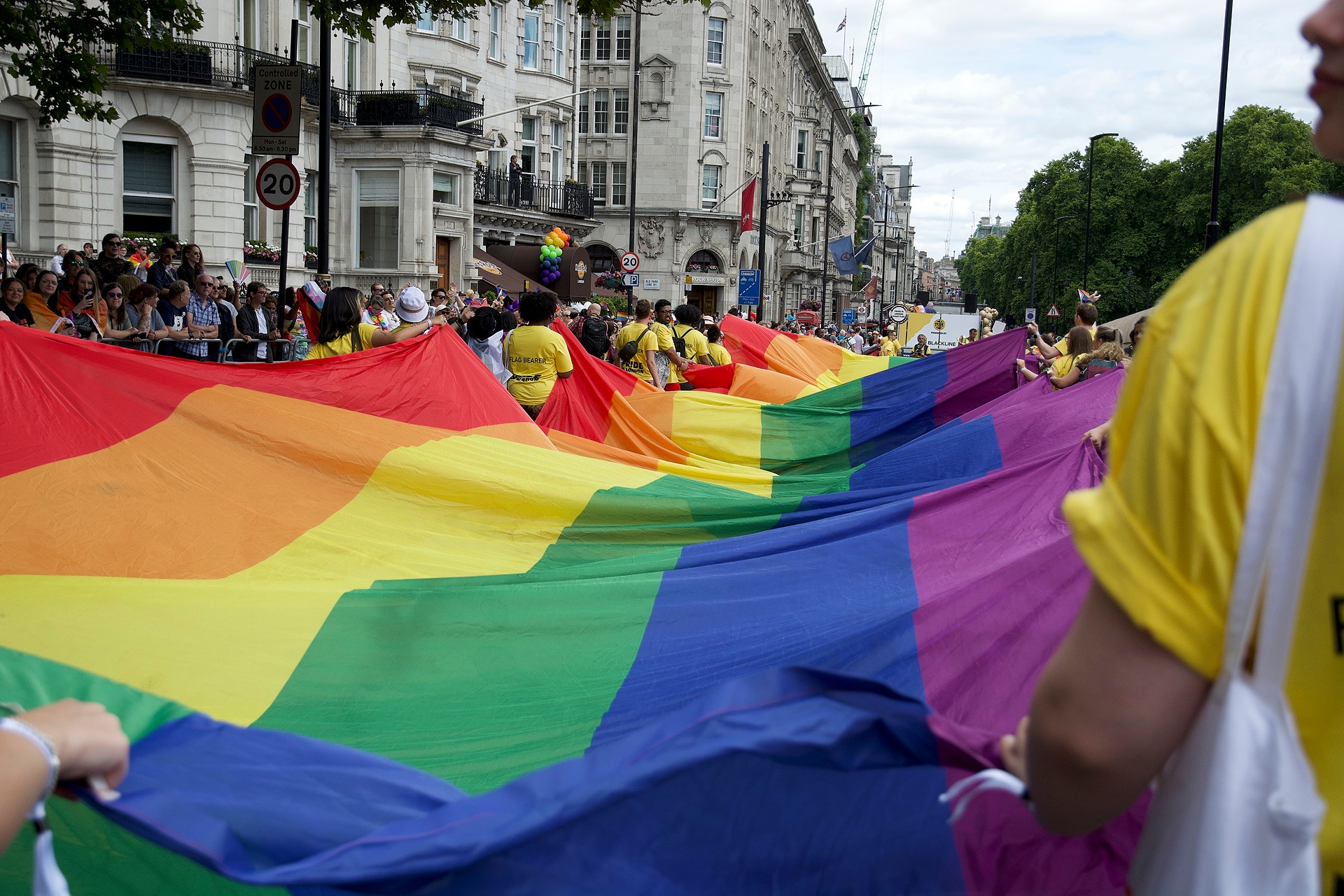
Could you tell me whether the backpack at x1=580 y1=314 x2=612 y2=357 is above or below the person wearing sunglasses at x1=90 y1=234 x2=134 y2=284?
below

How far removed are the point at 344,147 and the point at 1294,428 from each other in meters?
35.8

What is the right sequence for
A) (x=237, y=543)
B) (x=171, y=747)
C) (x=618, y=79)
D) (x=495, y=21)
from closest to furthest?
(x=171, y=747) → (x=237, y=543) → (x=495, y=21) → (x=618, y=79)

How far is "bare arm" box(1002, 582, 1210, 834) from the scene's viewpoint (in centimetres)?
115

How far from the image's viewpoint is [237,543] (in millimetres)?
4543

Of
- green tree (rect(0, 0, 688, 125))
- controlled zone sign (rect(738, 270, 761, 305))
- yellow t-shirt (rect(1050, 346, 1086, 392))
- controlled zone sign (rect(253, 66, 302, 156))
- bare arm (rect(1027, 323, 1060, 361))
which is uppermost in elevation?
green tree (rect(0, 0, 688, 125))

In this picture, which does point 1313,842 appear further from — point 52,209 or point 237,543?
point 52,209

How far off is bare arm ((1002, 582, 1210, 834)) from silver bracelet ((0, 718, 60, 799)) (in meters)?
1.34

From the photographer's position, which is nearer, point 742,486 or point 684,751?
point 684,751

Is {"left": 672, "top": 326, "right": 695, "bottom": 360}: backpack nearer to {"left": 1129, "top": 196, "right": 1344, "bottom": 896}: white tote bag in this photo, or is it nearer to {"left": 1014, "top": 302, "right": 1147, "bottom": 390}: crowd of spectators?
{"left": 1014, "top": 302, "right": 1147, "bottom": 390}: crowd of spectators

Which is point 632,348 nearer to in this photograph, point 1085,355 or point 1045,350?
point 1045,350

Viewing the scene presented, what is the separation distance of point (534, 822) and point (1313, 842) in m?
1.05

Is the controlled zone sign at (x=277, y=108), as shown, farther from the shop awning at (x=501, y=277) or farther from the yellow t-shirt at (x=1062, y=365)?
the shop awning at (x=501, y=277)

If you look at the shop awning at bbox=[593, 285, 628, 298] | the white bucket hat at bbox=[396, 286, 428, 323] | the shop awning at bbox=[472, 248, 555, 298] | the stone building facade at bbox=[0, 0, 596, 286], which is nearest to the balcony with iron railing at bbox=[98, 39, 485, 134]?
the stone building facade at bbox=[0, 0, 596, 286]

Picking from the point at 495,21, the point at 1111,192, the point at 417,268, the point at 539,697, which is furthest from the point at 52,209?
the point at 1111,192
